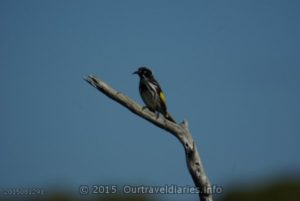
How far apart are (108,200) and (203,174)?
19.0ft

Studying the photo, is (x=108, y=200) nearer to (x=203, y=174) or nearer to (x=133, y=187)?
(x=133, y=187)

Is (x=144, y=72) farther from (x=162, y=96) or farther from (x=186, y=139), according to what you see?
(x=186, y=139)

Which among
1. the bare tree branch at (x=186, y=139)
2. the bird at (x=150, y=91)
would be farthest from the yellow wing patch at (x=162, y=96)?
the bare tree branch at (x=186, y=139)

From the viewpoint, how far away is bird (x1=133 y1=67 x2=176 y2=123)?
17.9 meters

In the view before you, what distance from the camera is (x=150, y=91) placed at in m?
18.4

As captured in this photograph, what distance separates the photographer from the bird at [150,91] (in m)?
17.9

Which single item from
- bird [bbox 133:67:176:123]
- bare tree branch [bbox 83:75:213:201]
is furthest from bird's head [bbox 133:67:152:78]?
bare tree branch [bbox 83:75:213:201]

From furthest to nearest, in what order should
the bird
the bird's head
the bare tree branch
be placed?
the bird's head
the bird
the bare tree branch

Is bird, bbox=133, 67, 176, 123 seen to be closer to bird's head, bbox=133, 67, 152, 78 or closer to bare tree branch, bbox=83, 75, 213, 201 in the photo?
bird's head, bbox=133, 67, 152, 78

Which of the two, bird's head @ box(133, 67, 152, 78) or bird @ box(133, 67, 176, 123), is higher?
bird's head @ box(133, 67, 152, 78)

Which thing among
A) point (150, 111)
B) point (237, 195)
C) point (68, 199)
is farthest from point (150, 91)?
point (237, 195)

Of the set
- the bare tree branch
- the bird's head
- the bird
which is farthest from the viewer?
the bird's head

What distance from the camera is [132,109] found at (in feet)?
53.1

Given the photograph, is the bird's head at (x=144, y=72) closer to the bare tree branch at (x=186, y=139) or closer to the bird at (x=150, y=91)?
the bird at (x=150, y=91)
